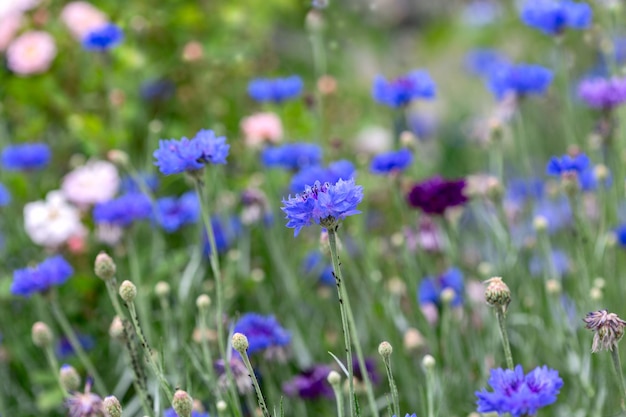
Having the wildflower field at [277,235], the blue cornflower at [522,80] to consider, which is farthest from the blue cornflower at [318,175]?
the blue cornflower at [522,80]

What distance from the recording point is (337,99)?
2762mm

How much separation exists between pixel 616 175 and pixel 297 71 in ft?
5.23

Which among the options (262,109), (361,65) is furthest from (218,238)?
(361,65)

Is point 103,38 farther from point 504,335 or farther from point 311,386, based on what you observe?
point 504,335

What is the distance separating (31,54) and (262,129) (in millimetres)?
677

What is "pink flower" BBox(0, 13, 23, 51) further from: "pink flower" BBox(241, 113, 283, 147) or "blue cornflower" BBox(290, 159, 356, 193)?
"blue cornflower" BBox(290, 159, 356, 193)

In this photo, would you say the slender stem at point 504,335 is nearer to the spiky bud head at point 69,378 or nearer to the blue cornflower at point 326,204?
the blue cornflower at point 326,204

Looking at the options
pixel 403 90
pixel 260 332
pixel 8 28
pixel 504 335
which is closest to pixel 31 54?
pixel 8 28

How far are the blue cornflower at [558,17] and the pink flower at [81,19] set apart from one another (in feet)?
3.68

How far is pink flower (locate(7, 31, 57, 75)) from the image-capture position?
2.20 meters

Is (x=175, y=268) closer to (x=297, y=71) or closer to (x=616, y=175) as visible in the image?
(x=616, y=175)

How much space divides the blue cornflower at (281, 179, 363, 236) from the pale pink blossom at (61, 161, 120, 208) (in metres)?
1.05

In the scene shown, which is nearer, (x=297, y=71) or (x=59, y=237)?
(x=59, y=237)

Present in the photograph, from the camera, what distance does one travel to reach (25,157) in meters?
1.99
